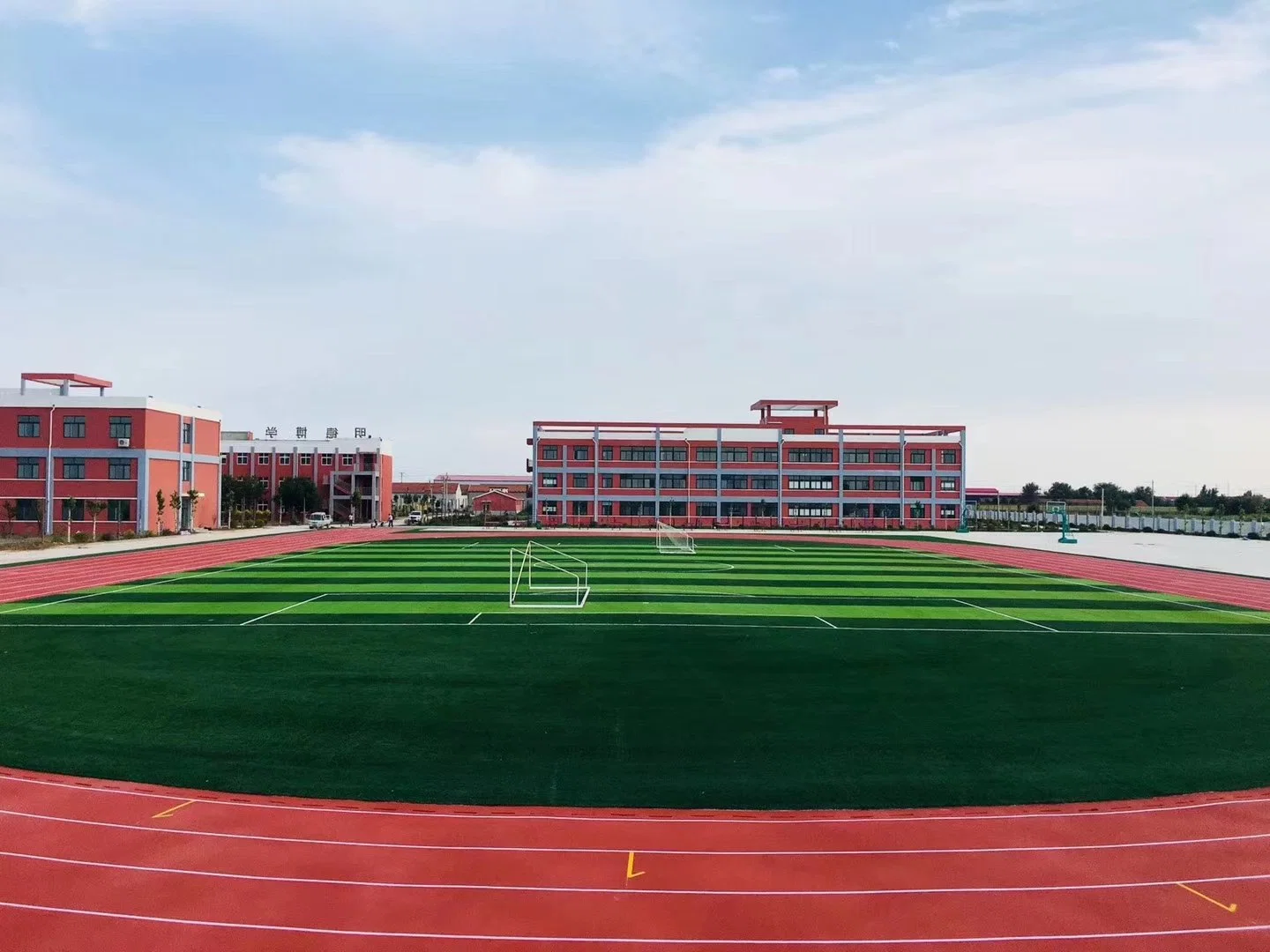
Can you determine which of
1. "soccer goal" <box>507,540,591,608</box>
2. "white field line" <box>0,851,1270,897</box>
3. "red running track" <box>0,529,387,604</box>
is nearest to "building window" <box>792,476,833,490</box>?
"red running track" <box>0,529,387,604</box>

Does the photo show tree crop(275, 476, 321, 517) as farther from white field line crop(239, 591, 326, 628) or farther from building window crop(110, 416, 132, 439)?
white field line crop(239, 591, 326, 628)

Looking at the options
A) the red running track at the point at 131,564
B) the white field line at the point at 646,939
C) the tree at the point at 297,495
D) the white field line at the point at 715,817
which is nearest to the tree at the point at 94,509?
the red running track at the point at 131,564

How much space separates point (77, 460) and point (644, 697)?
5485 cm

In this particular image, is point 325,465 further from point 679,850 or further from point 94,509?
point 679,850

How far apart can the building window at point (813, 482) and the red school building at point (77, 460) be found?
5008cm

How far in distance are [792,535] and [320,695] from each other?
5181 centimetres

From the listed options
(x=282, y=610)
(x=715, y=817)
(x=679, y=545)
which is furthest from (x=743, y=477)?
(x=715, y=817)

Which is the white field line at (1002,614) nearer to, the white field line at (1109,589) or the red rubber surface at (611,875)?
the white field line at (1109,589)

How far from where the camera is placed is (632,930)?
22.2ft

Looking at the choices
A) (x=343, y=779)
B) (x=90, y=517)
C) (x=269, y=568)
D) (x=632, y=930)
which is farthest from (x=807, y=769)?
(x=90, y=517)

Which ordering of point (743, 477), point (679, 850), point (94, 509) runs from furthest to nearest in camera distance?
point (743, 477) → point (94, 509) → point (679, 850)

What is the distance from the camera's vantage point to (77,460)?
5366 centimetres

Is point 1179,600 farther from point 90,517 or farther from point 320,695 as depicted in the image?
point 90,517

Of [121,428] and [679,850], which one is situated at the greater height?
[121,428]
